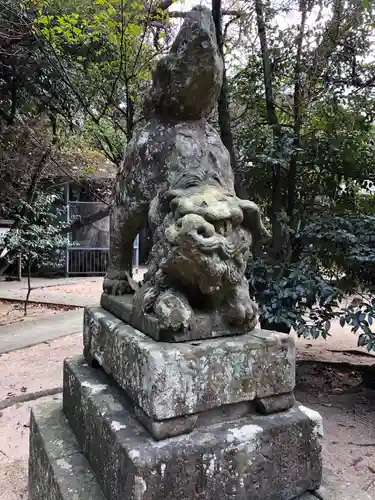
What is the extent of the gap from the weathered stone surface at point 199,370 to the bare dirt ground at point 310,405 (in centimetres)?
52

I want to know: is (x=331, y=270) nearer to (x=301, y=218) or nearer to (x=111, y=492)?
(x=301, y=218)

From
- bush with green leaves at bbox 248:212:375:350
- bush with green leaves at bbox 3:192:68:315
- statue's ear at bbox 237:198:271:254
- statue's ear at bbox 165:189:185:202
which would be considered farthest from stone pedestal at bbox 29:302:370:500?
bush with green leaves at bbox 3:192:68:315

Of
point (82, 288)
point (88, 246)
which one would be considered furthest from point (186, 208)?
point (88, 246)

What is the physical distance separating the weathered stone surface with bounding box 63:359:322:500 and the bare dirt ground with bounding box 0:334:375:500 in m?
0.30

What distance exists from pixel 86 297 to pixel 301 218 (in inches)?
230

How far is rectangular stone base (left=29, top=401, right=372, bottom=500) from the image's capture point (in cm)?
135

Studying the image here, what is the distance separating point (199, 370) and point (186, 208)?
0.50 metres

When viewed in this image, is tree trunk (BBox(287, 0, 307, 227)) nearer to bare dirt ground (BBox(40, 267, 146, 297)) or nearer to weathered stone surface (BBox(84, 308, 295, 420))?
weathered stone surface (BBox(84, 308, 295, 420))

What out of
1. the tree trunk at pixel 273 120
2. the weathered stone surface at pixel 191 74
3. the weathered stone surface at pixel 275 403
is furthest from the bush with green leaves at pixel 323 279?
the weathered stone surface at pixel 191 74

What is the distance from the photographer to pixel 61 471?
148cm

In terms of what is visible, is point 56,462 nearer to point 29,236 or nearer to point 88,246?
point 29,236

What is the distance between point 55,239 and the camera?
7.39 meters

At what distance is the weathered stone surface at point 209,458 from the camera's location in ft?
3.80

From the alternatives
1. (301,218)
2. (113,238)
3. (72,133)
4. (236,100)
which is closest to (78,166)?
(72,133)
